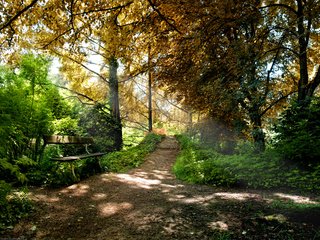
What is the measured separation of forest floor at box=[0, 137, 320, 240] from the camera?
3379mm

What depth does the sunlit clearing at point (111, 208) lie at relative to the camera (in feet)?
14.8

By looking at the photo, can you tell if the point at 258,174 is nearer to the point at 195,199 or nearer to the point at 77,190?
the point at 195,199

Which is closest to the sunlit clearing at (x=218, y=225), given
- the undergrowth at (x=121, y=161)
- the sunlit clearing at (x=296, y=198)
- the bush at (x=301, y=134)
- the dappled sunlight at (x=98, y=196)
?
the sunlit clearing at (x=296, y=198)

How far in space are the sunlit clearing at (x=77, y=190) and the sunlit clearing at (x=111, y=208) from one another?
102 centimetres

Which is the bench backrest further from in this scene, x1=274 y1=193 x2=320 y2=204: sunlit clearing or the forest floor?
x1=274 y1=193 x2=320 y2=204: sunlit clearing

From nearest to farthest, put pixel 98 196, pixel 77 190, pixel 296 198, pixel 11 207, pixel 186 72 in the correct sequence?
1. pixel 11 207
2. pixel 296 198
3. pixel 98 196
4. pixel 77 190
5. pixel 186 72

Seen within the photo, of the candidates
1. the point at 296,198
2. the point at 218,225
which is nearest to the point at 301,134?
the point at 296,198

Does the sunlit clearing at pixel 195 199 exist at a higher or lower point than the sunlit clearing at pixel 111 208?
higher

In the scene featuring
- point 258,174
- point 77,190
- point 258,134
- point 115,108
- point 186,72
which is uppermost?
point 186,72

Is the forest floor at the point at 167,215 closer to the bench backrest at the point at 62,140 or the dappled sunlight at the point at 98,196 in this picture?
the dappled sunlight at the point at 98,196

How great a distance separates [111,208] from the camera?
15.6 feet

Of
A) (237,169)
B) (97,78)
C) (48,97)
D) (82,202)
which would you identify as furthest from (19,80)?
(97,78)

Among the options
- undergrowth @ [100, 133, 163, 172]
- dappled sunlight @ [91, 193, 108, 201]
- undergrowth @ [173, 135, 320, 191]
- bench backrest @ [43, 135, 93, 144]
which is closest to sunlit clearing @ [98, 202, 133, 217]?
dappled sunlight @ [91, 193, 108, 201]

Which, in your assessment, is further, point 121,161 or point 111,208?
point 121,161
